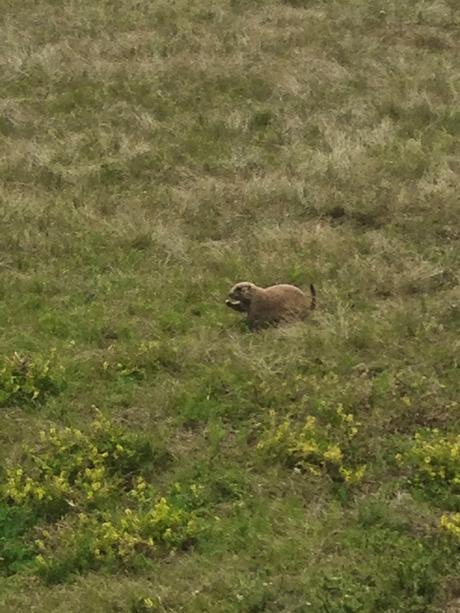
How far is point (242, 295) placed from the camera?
273 inches

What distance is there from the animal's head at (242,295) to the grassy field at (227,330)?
19 cm

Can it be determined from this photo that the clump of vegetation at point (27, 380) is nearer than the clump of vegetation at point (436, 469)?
No

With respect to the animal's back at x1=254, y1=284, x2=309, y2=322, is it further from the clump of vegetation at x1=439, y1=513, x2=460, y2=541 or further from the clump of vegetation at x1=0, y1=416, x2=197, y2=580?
the clump of vegetation at x1=439, y1=513, x2=460, y2=541

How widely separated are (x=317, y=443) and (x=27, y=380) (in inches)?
81.6

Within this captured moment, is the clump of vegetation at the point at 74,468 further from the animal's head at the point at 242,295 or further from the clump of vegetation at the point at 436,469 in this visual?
the animal's head at the point at 242,295

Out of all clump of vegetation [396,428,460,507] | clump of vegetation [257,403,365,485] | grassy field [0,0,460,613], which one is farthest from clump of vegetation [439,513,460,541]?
clump of vegetation [257,403,365,485]

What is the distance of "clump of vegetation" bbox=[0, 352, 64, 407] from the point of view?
6160 mm

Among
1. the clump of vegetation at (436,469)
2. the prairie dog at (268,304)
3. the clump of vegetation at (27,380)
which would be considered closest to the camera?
the clump of vegetation at (436,469)

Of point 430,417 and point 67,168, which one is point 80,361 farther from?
point 67,168

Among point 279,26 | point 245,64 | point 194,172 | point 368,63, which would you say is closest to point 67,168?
point 194,172

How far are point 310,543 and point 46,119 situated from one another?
8.02m

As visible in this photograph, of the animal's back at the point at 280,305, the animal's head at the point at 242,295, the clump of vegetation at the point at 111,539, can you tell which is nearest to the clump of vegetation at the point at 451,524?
the clump of vegetation at the point at 111,539

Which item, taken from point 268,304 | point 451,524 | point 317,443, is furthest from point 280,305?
point 451,524

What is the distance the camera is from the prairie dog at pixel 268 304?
6.89 metres
